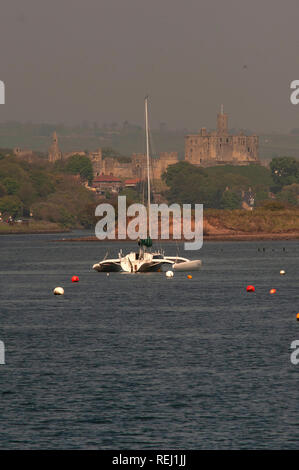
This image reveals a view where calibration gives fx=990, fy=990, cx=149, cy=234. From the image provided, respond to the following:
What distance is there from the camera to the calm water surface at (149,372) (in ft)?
117

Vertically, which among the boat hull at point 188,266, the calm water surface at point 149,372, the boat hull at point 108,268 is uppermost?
the boat hull at point 188,266

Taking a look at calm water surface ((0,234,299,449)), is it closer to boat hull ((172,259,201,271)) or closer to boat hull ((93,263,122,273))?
boat hull ((93,263,122,273))

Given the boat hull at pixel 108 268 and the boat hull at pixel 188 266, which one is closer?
the boat hull at pixel 108 268

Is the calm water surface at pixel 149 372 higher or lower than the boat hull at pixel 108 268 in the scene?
lower

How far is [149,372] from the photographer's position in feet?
155

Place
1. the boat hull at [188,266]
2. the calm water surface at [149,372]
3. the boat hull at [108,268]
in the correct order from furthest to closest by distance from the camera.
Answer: the boat hull at [188,266] → the boat hull at [108,268] → the calm water surface at [149,372]

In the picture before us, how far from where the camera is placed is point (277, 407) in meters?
39.3

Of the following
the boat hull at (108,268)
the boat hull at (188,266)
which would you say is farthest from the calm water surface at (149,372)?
the boat hull at (188,266)

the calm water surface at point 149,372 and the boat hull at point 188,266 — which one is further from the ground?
the boat hull at point 188,266

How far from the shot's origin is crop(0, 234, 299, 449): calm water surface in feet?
117

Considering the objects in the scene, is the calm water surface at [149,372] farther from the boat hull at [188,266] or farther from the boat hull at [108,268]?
the boat hull at [188,266]

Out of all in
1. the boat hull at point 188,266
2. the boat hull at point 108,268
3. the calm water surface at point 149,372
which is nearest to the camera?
the calm water surface at point 149,372
